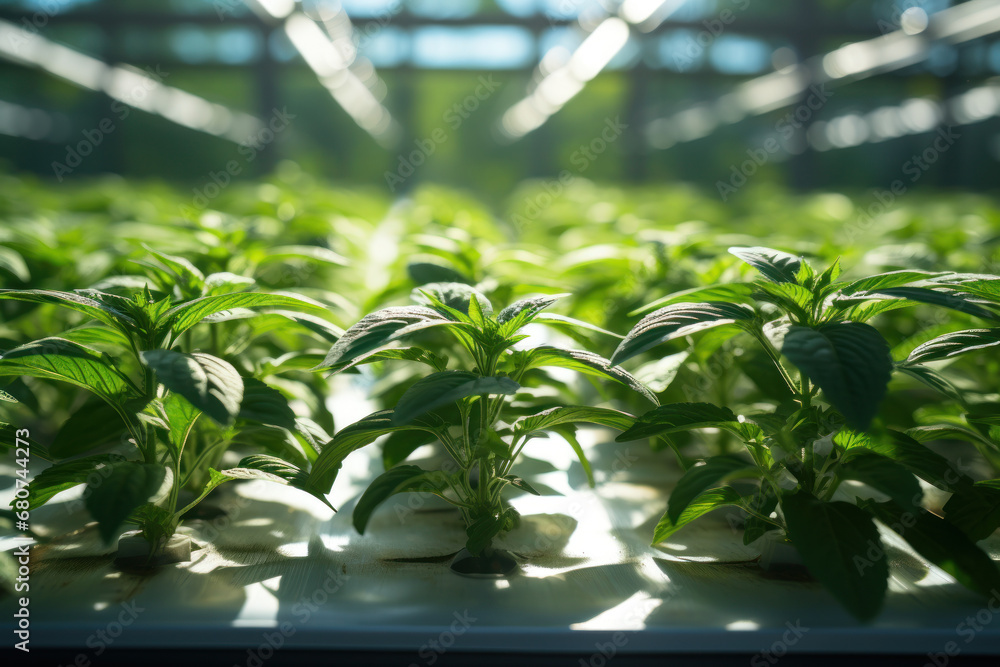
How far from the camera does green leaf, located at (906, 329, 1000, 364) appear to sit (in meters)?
0.74

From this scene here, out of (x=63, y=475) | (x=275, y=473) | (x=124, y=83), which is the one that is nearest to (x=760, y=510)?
(x=275, y=473)

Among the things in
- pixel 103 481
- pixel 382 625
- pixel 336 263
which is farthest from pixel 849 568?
pixel 336 263

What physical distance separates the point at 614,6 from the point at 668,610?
350cm

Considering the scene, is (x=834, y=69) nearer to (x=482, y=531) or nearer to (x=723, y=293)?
(x=723, y=293)

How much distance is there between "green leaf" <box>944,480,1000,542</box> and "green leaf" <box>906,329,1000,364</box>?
16 cm

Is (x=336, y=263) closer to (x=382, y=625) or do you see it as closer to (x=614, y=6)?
(x=382, y=625)

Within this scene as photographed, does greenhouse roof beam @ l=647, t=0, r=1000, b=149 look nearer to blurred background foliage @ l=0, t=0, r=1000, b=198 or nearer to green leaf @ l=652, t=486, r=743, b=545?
blurred background foliage @ l=0, t=0, r=1000, b=198

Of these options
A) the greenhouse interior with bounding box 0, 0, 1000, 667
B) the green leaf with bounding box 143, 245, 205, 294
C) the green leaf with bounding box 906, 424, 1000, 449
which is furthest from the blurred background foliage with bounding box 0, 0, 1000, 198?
the green leaf with bounding box 906, 424, 1000, 449

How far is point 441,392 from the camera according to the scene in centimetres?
67

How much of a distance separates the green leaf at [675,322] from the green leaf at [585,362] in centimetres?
4

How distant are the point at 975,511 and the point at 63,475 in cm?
105

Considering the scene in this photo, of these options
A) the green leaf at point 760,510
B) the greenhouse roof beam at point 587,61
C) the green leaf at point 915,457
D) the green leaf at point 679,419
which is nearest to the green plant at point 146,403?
the green leaf at point 679,419

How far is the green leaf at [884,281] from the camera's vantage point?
74cm

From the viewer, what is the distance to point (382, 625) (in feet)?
2.09
